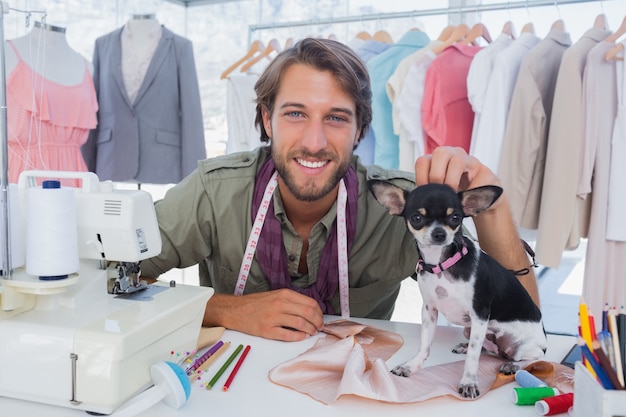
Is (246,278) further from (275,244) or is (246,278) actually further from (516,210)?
(516,210)

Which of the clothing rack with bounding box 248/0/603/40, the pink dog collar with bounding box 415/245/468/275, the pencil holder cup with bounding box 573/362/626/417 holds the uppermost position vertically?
the clothing rack with bounding box 248/0/603/40

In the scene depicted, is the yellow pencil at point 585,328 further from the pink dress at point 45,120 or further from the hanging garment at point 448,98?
the pink dress at point 45,120

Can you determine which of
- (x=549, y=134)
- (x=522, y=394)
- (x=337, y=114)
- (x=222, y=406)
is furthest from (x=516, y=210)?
(x=222, y=406)

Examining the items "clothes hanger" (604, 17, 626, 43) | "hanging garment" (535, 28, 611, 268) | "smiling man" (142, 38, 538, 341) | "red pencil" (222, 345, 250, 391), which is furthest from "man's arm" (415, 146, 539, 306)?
"clothes hanger" (604, 17, 626, 43)

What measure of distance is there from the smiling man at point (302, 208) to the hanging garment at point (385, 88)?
117 centimetres

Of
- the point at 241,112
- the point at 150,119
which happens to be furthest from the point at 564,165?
the point at 150,119

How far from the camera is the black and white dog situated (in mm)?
1054

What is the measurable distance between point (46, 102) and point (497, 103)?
2058mm

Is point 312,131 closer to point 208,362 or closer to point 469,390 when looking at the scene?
point 208,362

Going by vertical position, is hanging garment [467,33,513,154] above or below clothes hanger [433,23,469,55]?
below

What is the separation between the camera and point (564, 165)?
8.05ft

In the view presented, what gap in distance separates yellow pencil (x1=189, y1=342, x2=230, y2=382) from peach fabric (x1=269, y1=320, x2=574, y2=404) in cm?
14

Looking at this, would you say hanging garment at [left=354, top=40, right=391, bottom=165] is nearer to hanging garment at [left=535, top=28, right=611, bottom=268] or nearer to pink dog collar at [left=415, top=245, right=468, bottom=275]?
hanging garment at [left=535, top=28, right=611, bottom=268]

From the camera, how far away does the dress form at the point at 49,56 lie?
8.47 feet
